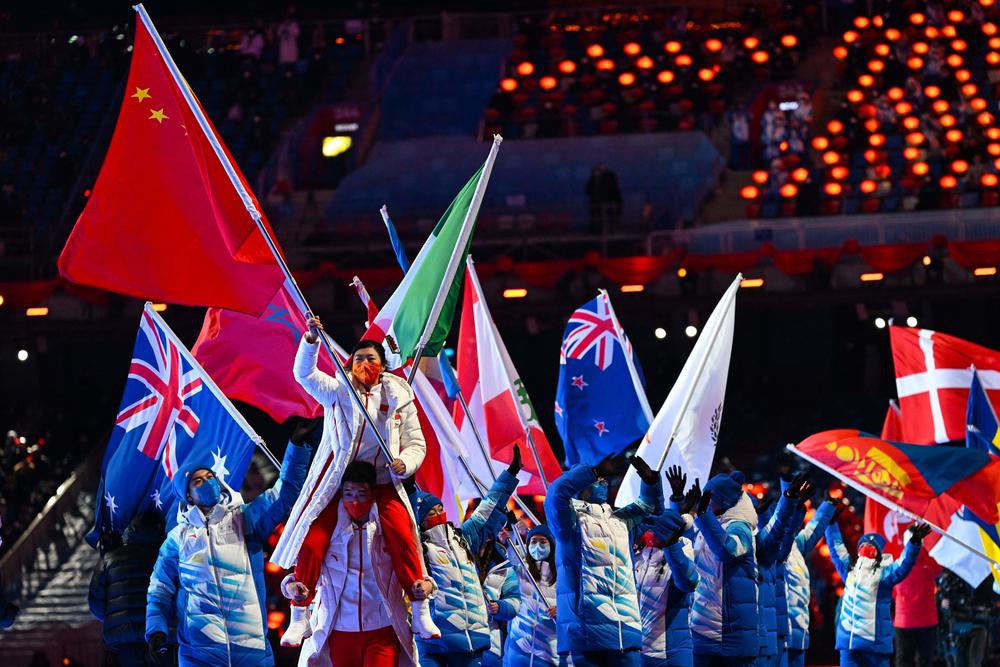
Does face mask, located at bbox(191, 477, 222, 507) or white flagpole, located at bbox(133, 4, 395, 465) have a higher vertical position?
white flagpole, located at bbox(133, 4, 395, 465)

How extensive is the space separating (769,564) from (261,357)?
3384 millimetres

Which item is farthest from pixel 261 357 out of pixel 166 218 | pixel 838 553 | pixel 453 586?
pixel 838 553

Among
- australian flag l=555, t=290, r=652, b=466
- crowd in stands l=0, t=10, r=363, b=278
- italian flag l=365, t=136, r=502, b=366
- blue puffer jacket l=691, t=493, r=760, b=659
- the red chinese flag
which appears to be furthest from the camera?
crowd in stands l=0, t=10, r=363, b=278

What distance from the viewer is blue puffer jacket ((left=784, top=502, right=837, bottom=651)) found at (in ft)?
43.0

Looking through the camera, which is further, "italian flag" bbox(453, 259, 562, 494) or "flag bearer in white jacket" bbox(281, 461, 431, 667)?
"italian flag" bbox(453, 259, 562, 494)

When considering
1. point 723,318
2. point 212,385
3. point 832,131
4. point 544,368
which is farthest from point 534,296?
point 212,385

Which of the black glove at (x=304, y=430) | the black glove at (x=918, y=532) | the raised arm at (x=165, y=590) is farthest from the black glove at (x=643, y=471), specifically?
the black glove at (x=918, y=532)

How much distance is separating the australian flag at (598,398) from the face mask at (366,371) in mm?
5652

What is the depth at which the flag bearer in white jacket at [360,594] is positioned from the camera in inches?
303

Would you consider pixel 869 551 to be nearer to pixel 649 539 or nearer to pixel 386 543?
pixel 649 539

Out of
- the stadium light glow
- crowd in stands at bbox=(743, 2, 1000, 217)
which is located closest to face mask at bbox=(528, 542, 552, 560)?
crowd in stands at bbox=(743, 2, 1000, 217)

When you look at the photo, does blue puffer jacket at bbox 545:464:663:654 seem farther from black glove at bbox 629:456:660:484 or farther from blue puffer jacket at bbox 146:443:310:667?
blue puffer jacket at bbox 146:443:310:667

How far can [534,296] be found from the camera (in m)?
23.4

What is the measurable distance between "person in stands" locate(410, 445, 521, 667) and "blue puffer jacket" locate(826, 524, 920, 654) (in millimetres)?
4581
